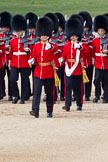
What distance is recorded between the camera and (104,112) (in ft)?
48.8

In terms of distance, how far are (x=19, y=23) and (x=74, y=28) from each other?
1.52 m

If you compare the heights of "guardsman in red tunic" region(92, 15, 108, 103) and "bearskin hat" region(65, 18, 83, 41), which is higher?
"bearskin hat" region(65, 18, 83, 41)

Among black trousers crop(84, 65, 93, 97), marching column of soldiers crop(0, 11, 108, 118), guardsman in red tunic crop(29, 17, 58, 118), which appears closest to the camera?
guardsman in red tunic crop(29, 17, 58, 118)

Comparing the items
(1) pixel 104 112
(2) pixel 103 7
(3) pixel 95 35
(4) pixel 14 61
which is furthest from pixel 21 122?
(2) pixel 103 7

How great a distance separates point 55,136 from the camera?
12109 millimetres

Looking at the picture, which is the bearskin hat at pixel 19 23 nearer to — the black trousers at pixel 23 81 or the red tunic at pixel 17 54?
the red tunic at pixel 17 54

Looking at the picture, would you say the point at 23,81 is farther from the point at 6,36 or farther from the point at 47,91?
the point at 47,91

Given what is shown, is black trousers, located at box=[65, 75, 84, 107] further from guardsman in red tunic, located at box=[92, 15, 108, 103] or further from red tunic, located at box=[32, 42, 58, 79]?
guardsman in red tunic, located at box=[92, 15, 108, 103]

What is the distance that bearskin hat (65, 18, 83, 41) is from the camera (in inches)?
609

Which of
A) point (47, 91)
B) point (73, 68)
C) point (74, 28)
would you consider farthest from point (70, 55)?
point (47, 91)

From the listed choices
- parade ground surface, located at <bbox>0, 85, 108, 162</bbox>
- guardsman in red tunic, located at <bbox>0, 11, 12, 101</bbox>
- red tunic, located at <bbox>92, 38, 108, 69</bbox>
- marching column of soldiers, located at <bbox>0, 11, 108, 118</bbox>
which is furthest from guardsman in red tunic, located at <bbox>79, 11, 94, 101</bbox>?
parade ground surface, located at <bbox>0, 85, 108, 162</bbox>

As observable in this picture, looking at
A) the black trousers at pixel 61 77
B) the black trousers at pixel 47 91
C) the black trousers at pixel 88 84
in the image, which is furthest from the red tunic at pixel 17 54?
the black trousers at pixel 47 91

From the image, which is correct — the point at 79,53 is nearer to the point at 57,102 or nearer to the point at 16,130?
the point at 57,102

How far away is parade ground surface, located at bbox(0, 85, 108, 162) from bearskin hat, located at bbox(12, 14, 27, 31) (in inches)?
76.0
